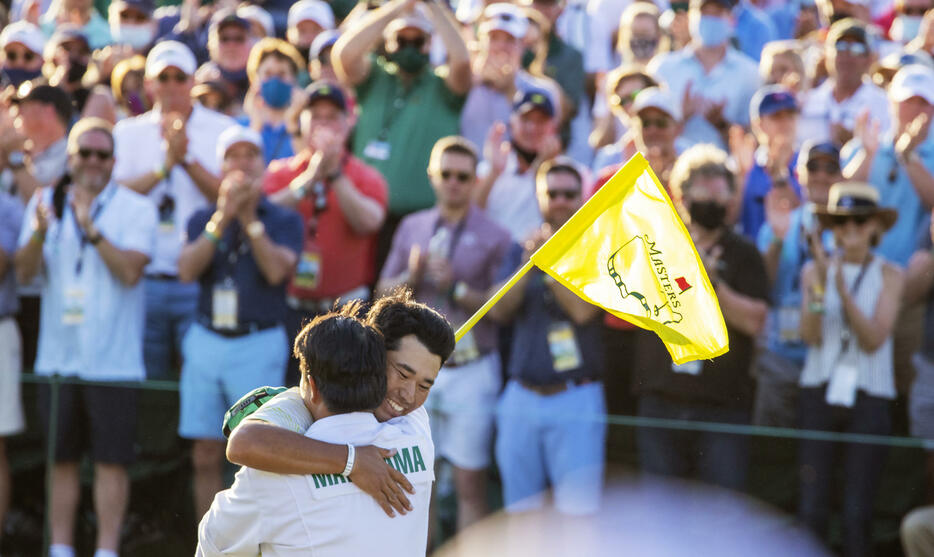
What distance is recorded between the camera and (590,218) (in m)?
4.27

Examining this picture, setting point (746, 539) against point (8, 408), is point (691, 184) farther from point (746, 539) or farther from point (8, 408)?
point (8, 408)

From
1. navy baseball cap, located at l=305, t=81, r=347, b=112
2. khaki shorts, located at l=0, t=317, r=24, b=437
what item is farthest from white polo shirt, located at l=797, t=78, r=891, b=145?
khaki shorts, located at l=0, t=317, r=24, b=437

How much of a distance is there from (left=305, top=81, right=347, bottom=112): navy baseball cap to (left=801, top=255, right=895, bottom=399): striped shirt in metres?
3.00

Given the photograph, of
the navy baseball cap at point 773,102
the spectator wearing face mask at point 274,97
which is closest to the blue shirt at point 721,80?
the navy baseball cap at point 773,102

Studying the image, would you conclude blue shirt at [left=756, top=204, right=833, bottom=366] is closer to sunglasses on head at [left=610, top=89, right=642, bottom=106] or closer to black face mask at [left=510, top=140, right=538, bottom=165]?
sunglasses on head at [left=610, top=89, right=642, bottom=106]

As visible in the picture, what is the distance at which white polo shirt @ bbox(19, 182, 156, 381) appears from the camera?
7.84 meters

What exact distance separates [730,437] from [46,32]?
6996 millimetres

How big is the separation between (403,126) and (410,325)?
499cm

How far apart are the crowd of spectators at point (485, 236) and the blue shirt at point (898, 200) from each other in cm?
1

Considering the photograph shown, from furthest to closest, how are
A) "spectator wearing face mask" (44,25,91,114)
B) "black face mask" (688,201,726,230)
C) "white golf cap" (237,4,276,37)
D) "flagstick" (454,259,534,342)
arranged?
"white golf cap" (237,4,276,37)
"spectator wearing face mask" (44,25,91,114)
"black face mask" (688,201,726,230)
"flagstick" (454,259,534,342)

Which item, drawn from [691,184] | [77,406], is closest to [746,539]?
[691,184]

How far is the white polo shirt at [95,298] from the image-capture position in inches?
309

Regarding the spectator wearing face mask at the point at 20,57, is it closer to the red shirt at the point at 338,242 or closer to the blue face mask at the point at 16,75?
the blue face mask at the point at 16,75

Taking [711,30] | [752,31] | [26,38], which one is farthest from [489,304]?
[752,31]
